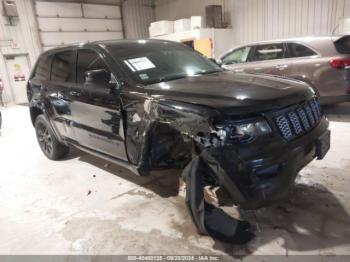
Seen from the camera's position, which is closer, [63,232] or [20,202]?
[63,232]

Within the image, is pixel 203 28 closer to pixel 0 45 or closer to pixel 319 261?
pixel 0 45

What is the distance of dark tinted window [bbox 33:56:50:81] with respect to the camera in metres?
3.83

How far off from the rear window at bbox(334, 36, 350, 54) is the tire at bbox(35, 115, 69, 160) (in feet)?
15.3

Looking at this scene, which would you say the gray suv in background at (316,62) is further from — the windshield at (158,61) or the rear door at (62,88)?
the rear door at (62,88)

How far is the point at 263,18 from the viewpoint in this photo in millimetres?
9234

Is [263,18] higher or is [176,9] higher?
[176,9]

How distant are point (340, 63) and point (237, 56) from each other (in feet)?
7.06

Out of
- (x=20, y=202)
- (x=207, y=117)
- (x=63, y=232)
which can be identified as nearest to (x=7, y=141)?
(x=20, y=202)

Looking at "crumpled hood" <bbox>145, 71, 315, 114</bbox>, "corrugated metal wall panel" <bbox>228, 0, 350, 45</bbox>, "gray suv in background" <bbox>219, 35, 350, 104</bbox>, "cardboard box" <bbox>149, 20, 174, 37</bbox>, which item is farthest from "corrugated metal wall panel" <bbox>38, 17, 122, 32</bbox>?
"crumpled hood" <bbox>145, 71, 315, 114</bbox>

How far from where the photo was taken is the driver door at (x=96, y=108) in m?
2.65

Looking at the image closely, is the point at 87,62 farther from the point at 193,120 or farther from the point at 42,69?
the point at 193,120

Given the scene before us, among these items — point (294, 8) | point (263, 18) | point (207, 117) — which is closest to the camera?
point (207, 117)

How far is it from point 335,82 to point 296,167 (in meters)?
3.64

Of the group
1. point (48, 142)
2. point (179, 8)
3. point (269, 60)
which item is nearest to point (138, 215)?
point (48, 142)
